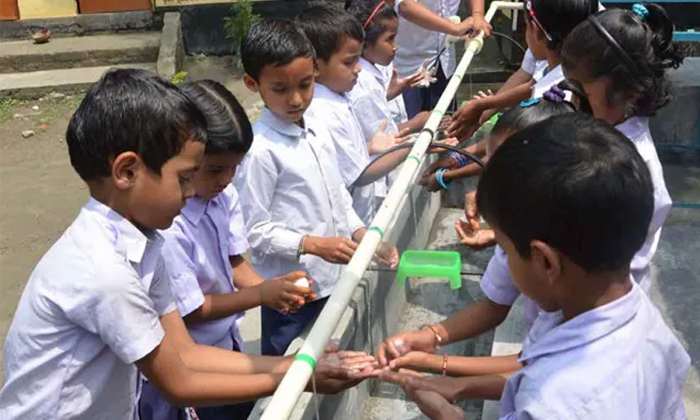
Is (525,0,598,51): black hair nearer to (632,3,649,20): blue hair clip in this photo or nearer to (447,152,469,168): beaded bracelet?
(632,3,649,20): blue hair clip

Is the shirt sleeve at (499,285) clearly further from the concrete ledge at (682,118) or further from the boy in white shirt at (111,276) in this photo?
the concrete ledge at (682,118)

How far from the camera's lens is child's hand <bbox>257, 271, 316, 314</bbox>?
236 cm

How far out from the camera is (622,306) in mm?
1436

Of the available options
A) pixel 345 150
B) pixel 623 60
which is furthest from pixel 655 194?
pixel 345 150

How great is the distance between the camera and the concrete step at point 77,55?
984 centimetres

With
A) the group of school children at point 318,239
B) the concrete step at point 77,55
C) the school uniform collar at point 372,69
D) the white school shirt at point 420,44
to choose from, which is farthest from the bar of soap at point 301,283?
the concrete step at point 77,55

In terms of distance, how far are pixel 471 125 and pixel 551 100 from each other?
125cm

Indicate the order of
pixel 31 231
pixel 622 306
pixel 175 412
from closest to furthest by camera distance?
pixel 622 306 < pixel 175 412 < pixel 31 231

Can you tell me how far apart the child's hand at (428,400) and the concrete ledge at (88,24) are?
9.21 m

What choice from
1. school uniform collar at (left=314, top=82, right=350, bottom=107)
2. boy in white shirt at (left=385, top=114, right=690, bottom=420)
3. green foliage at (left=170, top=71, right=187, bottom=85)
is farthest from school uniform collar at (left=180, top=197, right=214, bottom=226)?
green foliage at (left=170, top=71, right=187, bottom=85)

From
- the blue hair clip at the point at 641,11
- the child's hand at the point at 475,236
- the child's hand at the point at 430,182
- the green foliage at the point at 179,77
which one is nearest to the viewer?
the blue hair clip at the point at 641,11

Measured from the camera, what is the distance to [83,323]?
1678mm

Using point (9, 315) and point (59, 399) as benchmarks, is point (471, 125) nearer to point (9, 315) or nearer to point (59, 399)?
point (59, 399)

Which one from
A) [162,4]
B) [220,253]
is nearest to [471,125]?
[220,253]
